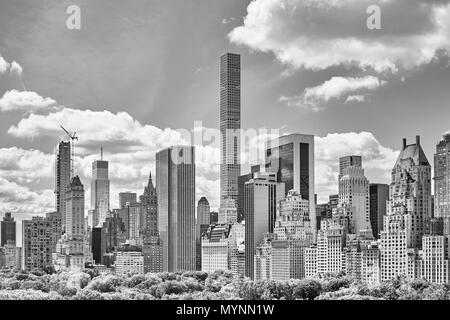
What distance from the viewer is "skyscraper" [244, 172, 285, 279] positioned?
11.2m

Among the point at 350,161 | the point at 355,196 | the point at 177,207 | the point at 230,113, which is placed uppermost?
the point at 230,113

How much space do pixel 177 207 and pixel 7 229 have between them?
390 centimetres

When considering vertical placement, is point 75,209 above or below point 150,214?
above

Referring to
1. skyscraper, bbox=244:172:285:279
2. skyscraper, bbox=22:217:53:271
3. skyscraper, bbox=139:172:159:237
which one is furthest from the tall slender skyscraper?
skyscraper, bbox=22:217:53:271

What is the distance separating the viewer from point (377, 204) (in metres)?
10.4

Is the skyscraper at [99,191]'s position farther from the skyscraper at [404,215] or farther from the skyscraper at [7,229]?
the skyscraper at [404,215]

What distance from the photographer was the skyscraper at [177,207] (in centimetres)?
877

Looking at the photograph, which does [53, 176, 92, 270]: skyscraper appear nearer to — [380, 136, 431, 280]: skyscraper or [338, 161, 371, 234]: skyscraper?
[338, 161, 371, 234]: skyscraper

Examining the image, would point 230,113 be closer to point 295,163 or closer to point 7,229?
point 295,163

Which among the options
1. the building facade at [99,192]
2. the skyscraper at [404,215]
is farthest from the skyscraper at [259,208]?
the building facade at [99,192]

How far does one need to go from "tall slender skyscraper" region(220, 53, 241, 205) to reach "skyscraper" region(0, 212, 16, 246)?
95.1 inches

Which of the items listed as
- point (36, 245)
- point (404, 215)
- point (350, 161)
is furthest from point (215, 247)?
point (350, 161)

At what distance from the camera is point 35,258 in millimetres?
10047
